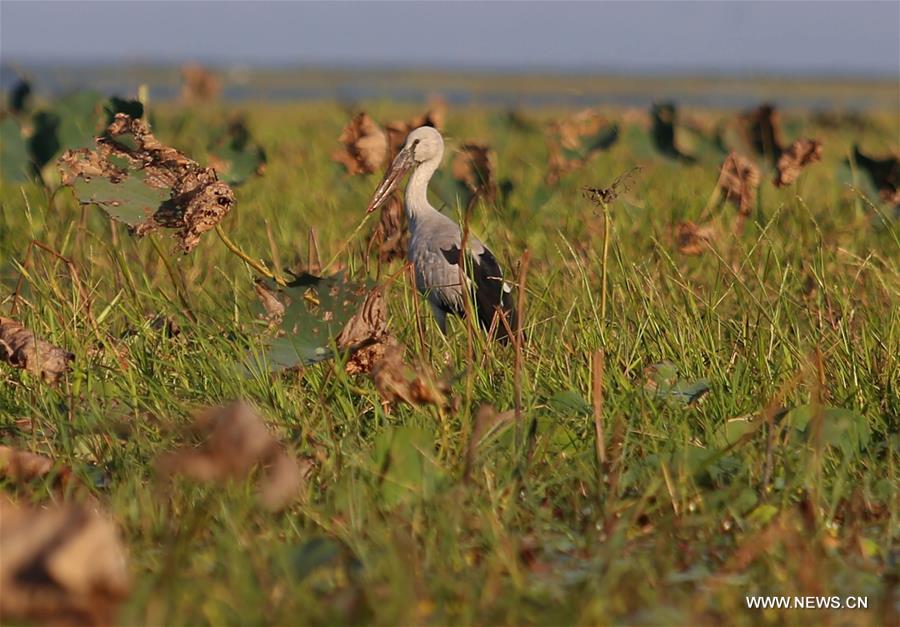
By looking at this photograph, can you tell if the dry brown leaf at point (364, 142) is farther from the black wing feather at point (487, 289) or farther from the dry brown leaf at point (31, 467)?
the dry brown leaf at point (31, 467)

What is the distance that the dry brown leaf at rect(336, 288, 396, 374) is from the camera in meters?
3.00

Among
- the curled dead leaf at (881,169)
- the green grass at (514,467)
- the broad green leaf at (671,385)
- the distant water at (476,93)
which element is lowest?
the distant water at (476,93)

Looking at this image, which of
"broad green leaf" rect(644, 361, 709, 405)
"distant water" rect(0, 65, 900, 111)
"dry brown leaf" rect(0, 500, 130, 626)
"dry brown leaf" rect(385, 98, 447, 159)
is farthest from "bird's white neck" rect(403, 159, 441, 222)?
"dry brown leaf" rect(0, 500, 130, 626)

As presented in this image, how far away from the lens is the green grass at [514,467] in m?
2.17

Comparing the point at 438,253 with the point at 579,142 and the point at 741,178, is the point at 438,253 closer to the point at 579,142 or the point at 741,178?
the point at 741,178

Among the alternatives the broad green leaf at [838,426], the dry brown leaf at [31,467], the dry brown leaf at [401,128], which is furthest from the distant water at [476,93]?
the broad green leaf at [838,426]

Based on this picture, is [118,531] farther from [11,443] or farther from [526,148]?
[526,148]

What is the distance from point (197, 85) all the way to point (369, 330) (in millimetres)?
10177

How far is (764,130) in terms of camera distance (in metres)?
6.95

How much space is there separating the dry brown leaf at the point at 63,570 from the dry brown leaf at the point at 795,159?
3.31 meters

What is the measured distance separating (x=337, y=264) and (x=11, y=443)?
6.33ft

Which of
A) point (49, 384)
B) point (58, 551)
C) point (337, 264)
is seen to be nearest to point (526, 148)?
point (337, 264)

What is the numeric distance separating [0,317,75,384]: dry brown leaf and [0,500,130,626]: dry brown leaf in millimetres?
1353

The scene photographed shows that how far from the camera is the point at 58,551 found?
1.65 metres
